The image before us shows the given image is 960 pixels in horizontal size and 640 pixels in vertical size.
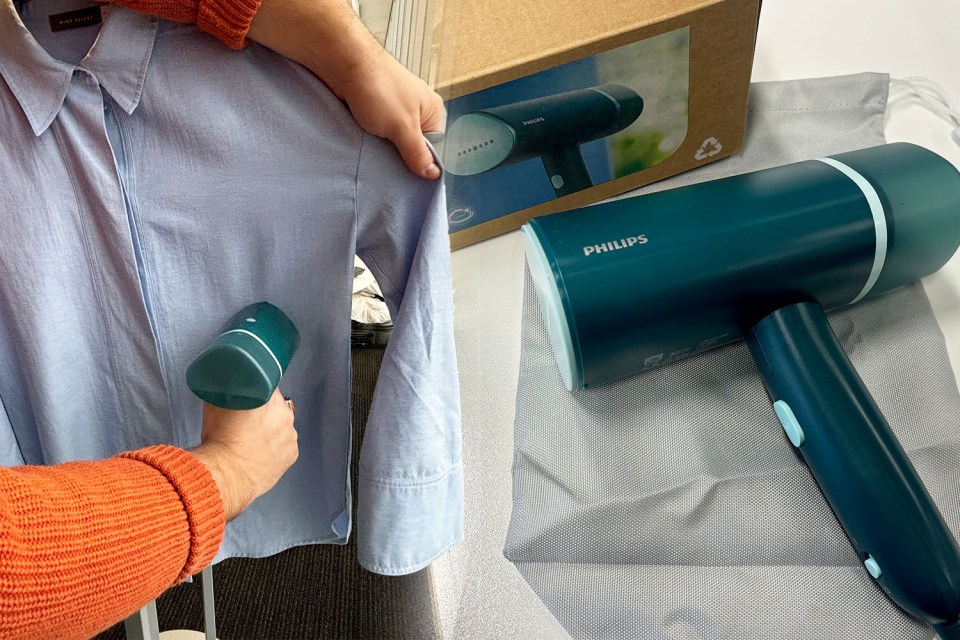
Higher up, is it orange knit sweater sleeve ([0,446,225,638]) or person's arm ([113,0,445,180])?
person's arm ([113,0,445,180])

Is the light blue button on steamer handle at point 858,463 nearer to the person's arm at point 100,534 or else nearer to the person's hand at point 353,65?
the person's hand at point 353,65

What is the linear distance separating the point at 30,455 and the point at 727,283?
73cm

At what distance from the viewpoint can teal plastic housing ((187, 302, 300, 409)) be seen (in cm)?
56

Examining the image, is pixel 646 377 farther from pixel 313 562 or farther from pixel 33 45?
pixel 33 45

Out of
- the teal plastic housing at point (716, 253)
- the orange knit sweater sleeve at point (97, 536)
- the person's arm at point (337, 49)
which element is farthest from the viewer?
the teal plastic housing at point (716, 253)

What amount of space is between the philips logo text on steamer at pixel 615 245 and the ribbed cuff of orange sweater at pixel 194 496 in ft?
1.59

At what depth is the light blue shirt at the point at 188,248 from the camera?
0.53m

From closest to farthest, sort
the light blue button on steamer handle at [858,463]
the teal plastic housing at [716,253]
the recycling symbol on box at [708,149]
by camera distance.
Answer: the light blue button on steamer handle at [858,463], the teal plastic housing at [716,253], the recycling symbol on box at [708,149]

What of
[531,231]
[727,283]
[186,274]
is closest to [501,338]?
[531,231]

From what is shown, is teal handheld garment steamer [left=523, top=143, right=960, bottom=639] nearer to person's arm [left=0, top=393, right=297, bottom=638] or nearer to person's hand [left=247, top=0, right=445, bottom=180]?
person's hand [left=247, top=0, right=445, bottom=180]

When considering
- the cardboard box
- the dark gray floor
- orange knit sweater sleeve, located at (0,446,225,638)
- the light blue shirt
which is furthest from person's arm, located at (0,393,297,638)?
the cardboard box

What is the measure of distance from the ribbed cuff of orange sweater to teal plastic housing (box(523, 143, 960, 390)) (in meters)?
0.44

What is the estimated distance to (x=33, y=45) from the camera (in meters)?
0.49

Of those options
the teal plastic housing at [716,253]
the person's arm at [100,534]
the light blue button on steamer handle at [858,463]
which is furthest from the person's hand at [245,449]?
the light blue button on steamer handle at [858,463]
